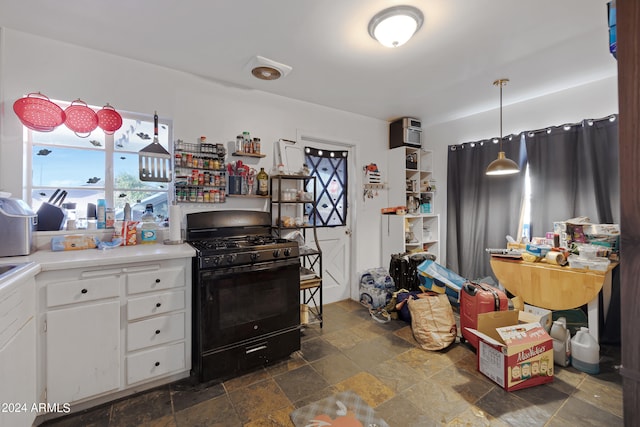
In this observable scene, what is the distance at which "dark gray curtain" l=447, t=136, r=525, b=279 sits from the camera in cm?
331

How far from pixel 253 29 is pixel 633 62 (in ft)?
6.76

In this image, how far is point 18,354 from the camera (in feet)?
4.36

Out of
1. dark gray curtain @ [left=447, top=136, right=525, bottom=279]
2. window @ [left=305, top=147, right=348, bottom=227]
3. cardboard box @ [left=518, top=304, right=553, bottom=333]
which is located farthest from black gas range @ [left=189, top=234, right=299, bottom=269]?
dark gray curtain @ [left=447, top=136, right=525, bottom=279]

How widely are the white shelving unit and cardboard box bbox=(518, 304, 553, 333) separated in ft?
4.84

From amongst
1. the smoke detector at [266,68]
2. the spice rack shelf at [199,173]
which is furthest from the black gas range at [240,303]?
the smoke detector at [266,68]

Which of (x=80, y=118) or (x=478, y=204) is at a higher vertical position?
(x=80, y=118)

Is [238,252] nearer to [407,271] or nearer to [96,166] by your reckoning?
[96,166]

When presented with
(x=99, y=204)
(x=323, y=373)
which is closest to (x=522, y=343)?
(x=323, y=373)

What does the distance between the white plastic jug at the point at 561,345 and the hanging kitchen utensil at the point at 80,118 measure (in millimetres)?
3947

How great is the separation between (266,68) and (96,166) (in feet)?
5.42

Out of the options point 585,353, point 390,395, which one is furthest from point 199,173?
point 585,353

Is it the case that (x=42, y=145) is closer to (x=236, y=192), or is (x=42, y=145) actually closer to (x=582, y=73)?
(x=236, y=192)

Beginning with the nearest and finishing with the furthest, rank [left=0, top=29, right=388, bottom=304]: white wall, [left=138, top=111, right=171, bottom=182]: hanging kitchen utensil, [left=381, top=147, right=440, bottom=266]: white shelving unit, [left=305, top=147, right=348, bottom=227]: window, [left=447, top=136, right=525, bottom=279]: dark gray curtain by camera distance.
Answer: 1. [left=0, top=29, right=388, bottom=304]: white wall
2. [left=138, top=111, right=171, bottom=182]: hanging kitchen utensil
3. [left=447, top=136, right=525, bottom=279]: dark gray curtain
4. [left=305, top=147, right=348, bottom=227]: window
5. [left=381, top=147, right=440, bottom=266]: white shelving unit

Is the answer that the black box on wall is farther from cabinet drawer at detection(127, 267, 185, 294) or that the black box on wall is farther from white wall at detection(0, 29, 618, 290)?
cabinet drawer at detection(127, 267, 185, 294)
